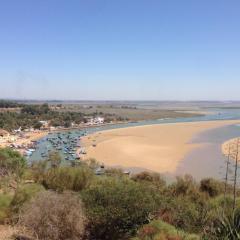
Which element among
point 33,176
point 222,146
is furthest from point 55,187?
point 222,146

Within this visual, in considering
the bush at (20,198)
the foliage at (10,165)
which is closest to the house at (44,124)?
the foliage at (10,165)

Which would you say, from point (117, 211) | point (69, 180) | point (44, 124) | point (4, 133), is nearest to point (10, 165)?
point (69, 180)

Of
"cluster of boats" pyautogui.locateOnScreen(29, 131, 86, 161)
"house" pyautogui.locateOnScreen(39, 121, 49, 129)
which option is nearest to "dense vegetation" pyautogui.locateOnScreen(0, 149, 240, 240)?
"cluster of boats" pyautogui.locateOnScreen(29, 131, 86, 161)

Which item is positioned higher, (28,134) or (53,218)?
(53,218)

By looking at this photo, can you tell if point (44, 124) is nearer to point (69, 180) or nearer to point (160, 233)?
point (69, 180)

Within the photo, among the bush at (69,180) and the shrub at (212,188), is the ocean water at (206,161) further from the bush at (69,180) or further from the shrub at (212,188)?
the bush at (69,180)

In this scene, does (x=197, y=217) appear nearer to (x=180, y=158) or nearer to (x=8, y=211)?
(x=8, y=211)

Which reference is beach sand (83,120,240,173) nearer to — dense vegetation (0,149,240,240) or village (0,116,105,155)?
village (0,116,105,155)
